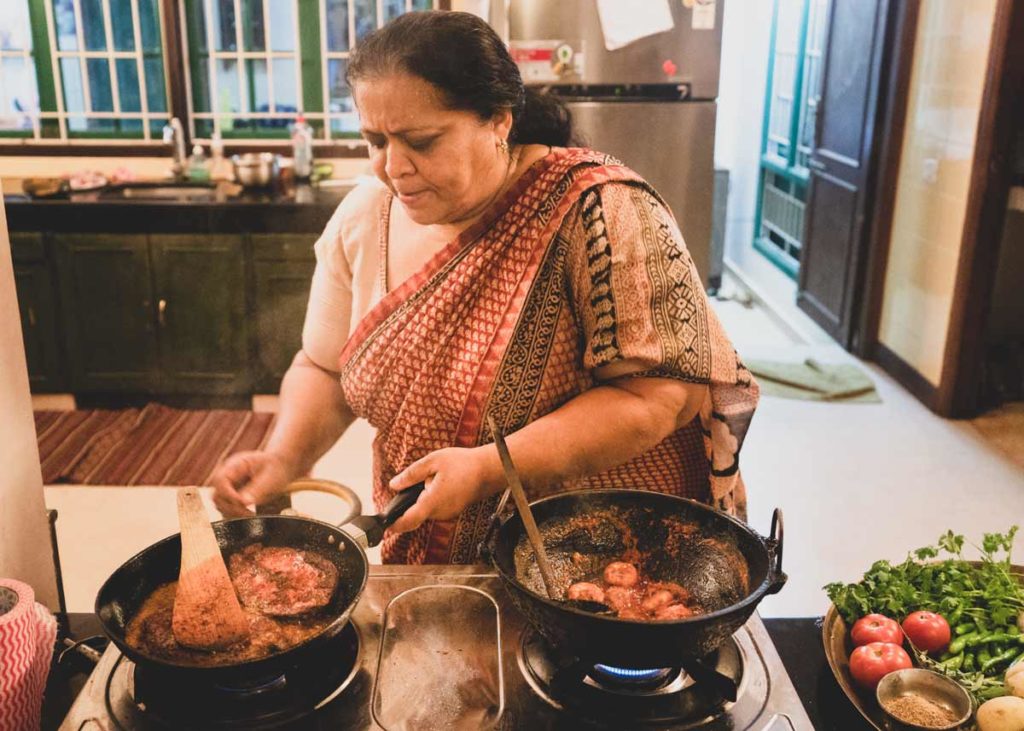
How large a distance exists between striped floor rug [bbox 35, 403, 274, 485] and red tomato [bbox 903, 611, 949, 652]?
9.10ft

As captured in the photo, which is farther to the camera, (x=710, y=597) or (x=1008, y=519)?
Result: (x=1008, y=519)

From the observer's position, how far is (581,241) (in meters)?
1.29

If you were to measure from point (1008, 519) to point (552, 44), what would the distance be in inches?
93.3

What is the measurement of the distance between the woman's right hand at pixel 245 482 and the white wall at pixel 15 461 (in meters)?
0.23

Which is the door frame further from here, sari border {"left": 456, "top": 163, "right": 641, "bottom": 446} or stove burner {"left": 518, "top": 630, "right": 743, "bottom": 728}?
stove burner {"left": 518, "top": 630, "right": 743, "bottom": 728}

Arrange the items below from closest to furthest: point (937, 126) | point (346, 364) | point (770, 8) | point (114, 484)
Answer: point (346, 364), point (114, 484), point (937, 126), point (770, 8)

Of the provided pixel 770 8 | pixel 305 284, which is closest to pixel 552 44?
pixel 305 284

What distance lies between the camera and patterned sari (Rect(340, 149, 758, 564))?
1.26 m

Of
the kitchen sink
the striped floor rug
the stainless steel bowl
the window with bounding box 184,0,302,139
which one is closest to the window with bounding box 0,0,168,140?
the window with bounding box 184,0,302,139

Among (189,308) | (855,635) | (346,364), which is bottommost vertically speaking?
(189,308)

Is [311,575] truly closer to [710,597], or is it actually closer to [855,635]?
[710,597]

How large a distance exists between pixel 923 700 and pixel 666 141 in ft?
10.0

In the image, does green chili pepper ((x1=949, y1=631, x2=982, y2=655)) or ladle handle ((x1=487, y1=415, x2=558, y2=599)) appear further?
green chili pepper ((x1=949, y1=631, x2=982, y2=655))

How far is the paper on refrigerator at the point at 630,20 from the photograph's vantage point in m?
3.67
